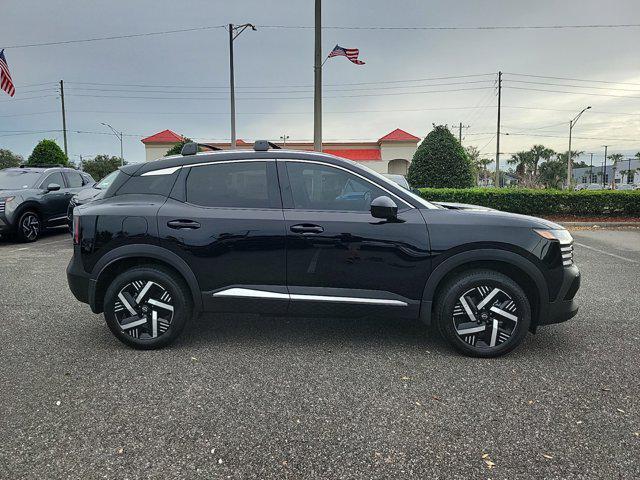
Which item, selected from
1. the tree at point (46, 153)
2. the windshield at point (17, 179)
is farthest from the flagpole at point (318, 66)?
the tree at point (46, 153)

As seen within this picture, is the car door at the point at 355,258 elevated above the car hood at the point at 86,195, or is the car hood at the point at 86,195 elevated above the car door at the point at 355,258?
the car hood at the point at 86,195

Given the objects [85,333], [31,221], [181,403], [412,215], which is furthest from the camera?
[31,221]

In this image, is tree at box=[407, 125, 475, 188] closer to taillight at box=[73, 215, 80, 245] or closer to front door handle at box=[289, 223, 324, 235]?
front door handle at box=[289, 223, 324, 235]

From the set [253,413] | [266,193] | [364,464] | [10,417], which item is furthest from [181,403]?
[266,193]

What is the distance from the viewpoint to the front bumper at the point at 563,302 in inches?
150

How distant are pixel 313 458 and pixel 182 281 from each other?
208 centimetres

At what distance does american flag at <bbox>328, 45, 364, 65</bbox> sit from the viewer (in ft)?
46.6

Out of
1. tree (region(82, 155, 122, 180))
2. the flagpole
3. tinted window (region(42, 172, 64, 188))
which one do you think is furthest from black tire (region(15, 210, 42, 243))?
tree (region(82, 155, 122, 180))

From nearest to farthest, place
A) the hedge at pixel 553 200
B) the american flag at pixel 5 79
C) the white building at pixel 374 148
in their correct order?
1. the hedge at pixel 553 200
2. the american flag at pixel 5 79
3. the white building at pixel 374 148

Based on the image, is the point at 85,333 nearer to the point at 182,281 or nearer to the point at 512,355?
the point at 182,281

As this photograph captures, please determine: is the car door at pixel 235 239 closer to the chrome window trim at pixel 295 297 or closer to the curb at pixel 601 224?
the chrome window trim at pixel 295 297

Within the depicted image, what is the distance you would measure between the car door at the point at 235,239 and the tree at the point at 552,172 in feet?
253

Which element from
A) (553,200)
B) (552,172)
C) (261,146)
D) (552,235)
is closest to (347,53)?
(553,200)

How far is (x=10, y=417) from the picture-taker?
9.65ft
